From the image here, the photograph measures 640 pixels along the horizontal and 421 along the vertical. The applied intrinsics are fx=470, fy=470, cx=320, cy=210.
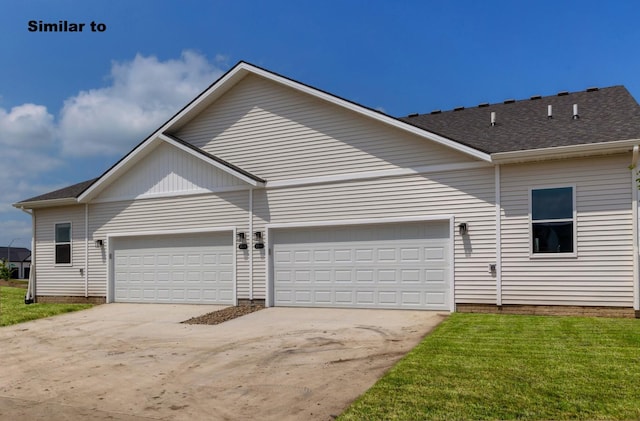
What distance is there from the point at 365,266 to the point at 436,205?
2323mm

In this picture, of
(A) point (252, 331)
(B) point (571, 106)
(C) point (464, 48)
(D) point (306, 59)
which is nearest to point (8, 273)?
(D) point (306, 59)

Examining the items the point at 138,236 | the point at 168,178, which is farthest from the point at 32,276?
the point at 168,178

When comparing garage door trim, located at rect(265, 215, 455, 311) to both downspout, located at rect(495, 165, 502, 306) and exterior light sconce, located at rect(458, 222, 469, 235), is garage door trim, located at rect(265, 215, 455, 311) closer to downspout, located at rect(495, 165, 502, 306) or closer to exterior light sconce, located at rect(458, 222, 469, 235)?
exterior light sconce, located at rect(458, 222, 469, 235)

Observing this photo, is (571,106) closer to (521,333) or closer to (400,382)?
(521,333)

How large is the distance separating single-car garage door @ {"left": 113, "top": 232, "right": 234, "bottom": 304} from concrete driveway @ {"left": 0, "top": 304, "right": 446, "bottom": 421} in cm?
212

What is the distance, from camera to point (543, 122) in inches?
471

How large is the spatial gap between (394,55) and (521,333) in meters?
10.5

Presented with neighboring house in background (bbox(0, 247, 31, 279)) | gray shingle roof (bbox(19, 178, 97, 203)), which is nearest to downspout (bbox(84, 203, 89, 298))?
gray shingle roof (bbox(19, 178, 97, 203))

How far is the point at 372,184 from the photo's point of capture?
11.8m

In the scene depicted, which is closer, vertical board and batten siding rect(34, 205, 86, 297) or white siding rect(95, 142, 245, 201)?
white siding rect(95, 142, 245, 201)

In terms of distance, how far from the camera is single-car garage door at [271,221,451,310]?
36.6 ft

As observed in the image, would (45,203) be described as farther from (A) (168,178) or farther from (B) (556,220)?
(B) (556,220)

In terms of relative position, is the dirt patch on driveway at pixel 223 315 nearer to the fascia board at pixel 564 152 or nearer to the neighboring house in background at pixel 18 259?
the fascia board at pixel 564 152

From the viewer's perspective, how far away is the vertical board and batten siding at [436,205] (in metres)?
10.6
